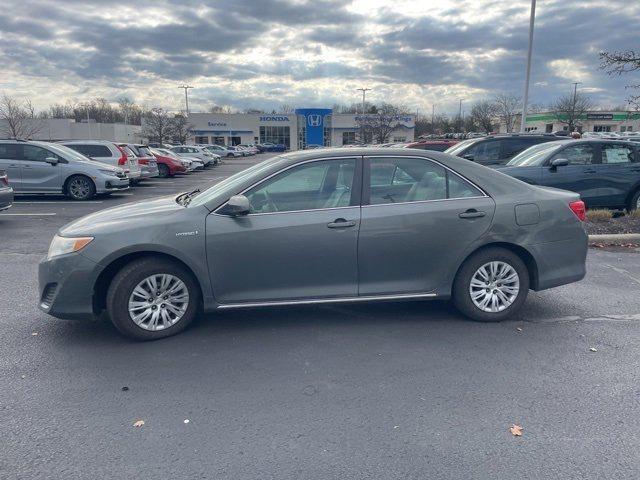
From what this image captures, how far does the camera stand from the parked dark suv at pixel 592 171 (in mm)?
9648

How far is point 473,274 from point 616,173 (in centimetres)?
697

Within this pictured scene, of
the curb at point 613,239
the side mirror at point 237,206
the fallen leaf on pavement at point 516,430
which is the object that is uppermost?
the side mirror at point 237,206

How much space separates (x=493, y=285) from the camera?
466 cm

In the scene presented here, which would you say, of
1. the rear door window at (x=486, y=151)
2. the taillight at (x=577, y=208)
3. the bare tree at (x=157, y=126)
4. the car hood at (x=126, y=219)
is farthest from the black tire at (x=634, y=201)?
the bare tree at (x=157, y=126)

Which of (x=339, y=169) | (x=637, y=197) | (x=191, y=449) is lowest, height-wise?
(x=191, y=449)

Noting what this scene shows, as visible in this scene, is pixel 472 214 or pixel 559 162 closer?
pixel 472 214

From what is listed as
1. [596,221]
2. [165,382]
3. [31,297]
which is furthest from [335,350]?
[596,221]

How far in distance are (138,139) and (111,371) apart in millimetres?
82773

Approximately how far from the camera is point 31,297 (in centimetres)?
540

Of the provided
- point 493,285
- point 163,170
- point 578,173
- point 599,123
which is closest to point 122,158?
point 163,170

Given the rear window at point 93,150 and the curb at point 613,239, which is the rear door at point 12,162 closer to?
the rear window at point 93,150

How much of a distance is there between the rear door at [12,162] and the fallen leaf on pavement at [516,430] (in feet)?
46.7

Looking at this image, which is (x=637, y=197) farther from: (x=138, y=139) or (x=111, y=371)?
(x=138, y=139)

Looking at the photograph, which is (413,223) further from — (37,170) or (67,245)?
(37,170)
